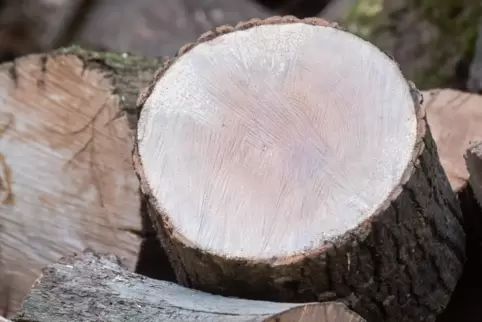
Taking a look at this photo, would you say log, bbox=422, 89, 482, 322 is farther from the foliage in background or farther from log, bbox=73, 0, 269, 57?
log, bbox=73, 0, 269, 57

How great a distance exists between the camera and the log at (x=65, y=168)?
1354 millimetres

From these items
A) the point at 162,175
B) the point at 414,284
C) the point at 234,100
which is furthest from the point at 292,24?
the point at 414,284

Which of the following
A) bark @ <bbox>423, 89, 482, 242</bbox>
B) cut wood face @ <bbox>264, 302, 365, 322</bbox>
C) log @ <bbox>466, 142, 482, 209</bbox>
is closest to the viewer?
cut wood face @ <bbox>264, 302, 365, 322</bbox>

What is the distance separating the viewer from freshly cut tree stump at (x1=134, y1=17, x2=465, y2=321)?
37.4 inches

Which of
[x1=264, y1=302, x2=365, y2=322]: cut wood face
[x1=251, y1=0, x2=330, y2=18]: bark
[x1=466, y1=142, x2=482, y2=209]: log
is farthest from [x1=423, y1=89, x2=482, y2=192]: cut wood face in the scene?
[x1=251, y1=0, x2=330, y2=18]: bark

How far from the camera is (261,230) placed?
3.14ft

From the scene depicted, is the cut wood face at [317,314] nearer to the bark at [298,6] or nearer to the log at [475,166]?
the log at [475,166]

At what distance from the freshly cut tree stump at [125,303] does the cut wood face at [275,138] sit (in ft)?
0.29

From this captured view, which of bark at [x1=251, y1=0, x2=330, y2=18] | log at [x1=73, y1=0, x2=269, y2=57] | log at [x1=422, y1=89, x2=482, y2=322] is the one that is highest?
log at [x1=73, y1=0, x2=269, y2=57]

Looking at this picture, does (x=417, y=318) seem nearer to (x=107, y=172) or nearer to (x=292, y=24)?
(x=292, y=24)

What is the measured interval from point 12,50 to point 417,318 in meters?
1.82

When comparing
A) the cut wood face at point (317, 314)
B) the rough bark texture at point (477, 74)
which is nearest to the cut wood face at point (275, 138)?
the cut wood face at point (317, 314)

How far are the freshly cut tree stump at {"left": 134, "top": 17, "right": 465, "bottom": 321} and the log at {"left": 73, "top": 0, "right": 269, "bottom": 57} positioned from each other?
110 cm

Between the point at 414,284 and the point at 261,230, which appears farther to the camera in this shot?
the point at 414,284
